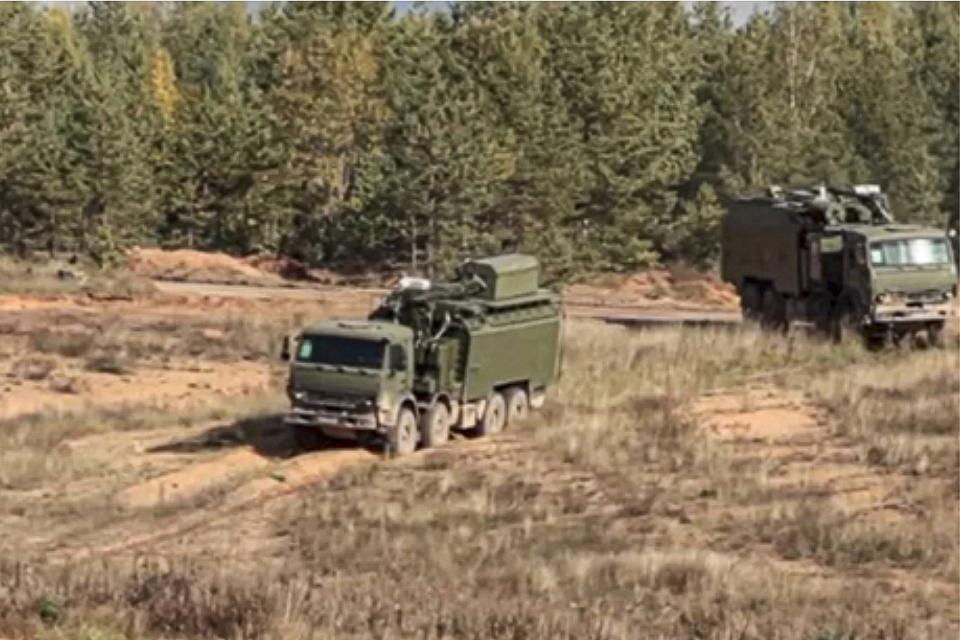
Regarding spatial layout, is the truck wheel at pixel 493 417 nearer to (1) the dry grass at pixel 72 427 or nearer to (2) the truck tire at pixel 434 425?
(2) the truck tire at pixel 434 425

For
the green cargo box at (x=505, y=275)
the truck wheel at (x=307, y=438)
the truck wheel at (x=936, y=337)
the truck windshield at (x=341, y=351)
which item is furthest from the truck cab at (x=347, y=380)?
the truck wheel at (x=936, y=337)

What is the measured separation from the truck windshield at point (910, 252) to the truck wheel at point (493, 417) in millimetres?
11760

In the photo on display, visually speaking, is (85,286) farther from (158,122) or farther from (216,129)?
(158,122)

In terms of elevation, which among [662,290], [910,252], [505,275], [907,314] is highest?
[910,252]

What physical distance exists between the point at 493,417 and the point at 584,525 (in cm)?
770

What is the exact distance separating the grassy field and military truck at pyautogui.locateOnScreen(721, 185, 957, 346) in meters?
1.75

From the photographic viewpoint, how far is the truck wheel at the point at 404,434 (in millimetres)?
26500

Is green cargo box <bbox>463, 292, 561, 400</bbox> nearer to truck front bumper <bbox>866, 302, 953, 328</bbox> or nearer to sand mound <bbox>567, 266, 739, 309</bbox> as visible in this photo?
truck front bumper <bbox>866, 302, 953, 328</bbox>

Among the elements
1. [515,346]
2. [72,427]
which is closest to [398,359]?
[515,346]

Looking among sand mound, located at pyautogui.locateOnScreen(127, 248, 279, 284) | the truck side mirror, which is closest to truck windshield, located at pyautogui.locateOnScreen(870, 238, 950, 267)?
the truck side mirror

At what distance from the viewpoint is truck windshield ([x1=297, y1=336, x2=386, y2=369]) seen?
2620 cm

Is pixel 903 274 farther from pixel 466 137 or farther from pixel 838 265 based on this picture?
pixel 466 137

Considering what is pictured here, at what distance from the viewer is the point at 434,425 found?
27500mm

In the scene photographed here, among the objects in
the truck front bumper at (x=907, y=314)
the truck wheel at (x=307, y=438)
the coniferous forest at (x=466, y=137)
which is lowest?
the truck wheel at (x=307, y=438)
